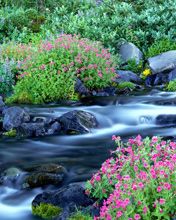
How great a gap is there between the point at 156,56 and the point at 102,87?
379cm

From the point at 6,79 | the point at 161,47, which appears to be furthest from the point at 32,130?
the point at 161,47

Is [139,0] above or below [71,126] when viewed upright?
above

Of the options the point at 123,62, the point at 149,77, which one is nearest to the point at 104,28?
the point at 123,62

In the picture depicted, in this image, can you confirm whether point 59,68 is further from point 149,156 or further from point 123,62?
point 149,156

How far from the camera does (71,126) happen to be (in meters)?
12.4

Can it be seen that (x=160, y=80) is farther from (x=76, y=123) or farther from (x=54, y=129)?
(x=54, y=129)

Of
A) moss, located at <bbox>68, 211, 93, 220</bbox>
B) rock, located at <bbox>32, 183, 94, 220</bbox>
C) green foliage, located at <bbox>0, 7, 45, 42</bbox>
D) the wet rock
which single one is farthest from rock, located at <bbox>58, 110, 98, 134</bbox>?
green foliage, located at <bbox>0, 7, 45, 42</bbox>

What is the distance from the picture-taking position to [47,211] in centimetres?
738

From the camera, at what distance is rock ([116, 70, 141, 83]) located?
17969 millimetres

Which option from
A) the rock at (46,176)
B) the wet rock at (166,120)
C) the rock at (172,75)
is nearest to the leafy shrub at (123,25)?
the rock at (172,75)

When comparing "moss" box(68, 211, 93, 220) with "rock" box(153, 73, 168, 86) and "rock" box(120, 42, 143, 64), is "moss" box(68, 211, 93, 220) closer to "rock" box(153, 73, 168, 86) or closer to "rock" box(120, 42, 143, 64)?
"rock" box(153, 73, 168, 86)

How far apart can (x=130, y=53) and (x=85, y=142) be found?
985 cm

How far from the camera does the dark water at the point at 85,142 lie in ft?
27.0

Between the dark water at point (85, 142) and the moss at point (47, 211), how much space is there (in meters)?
0.15
